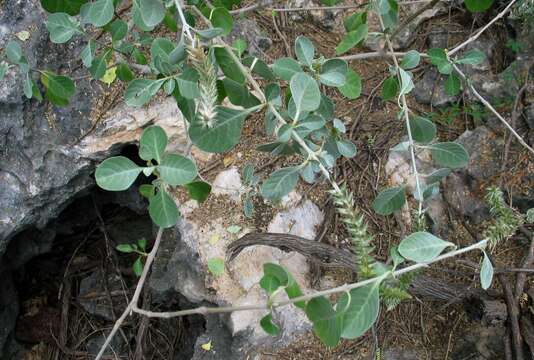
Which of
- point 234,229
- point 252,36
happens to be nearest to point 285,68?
point 234,229

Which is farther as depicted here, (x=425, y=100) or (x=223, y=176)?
(x=425, y=100)

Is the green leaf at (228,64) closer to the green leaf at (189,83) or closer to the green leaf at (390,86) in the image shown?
the green leaf at (189,83)

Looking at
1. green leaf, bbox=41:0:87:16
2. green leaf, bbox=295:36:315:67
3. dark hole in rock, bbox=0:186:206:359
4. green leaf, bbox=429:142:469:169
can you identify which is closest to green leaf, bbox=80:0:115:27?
green leaf, bbox=41:0:87:16

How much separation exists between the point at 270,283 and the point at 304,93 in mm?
429

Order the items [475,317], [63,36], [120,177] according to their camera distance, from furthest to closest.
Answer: [475,317] < [63,36] < [120,177]

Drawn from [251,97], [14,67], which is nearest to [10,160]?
[14,67]

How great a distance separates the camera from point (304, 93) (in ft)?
3.69

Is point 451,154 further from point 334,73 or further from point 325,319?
point 325,319

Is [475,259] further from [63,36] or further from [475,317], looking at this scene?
[63,36]

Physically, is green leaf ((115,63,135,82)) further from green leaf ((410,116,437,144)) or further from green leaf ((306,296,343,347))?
green leaf ((306,296,343,347))

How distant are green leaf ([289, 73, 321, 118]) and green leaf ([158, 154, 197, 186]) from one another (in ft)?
0.90

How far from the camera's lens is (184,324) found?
3.05 meters

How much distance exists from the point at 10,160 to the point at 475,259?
2254mm

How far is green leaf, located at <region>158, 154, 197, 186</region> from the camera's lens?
1.18 m
